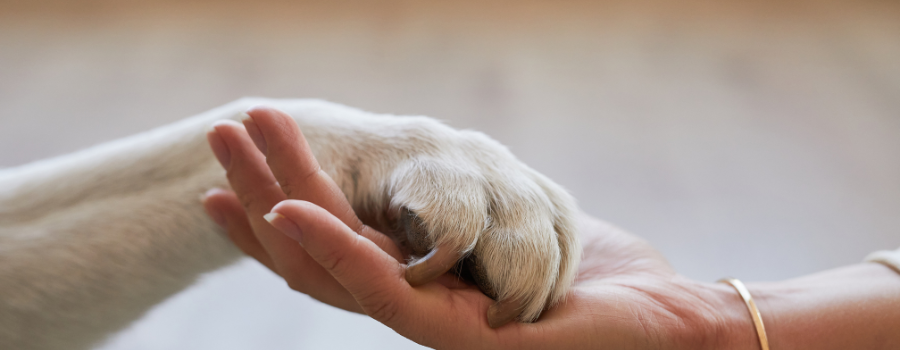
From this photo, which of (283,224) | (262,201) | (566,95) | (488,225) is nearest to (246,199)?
(262,201)

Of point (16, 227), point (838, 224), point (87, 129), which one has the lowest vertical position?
point (838, 224)

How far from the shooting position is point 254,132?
1.78 feet

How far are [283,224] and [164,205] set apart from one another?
0.84 ft

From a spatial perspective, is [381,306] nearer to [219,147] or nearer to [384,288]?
[384,288]

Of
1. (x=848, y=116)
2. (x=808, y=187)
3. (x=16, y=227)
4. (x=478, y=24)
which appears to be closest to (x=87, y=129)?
(x=16, y=227)

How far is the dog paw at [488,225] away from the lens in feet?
1.64

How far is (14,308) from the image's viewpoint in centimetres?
60

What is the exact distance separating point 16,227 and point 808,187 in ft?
4.83

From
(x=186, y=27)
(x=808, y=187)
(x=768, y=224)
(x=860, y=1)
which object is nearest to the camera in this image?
(x=768, y=224)

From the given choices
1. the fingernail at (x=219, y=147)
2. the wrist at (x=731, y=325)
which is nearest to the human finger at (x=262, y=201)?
the fingernail at (x=219, y=147)

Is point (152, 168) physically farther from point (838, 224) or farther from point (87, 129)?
point (838, 224)

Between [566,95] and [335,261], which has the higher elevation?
[566,95]

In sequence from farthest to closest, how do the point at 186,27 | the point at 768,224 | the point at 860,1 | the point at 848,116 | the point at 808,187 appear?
the point at 860,1 < the point at 186,27 < the point at 848,116 < the point at 808,187 < the point at 768,224

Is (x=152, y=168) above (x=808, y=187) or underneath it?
above
